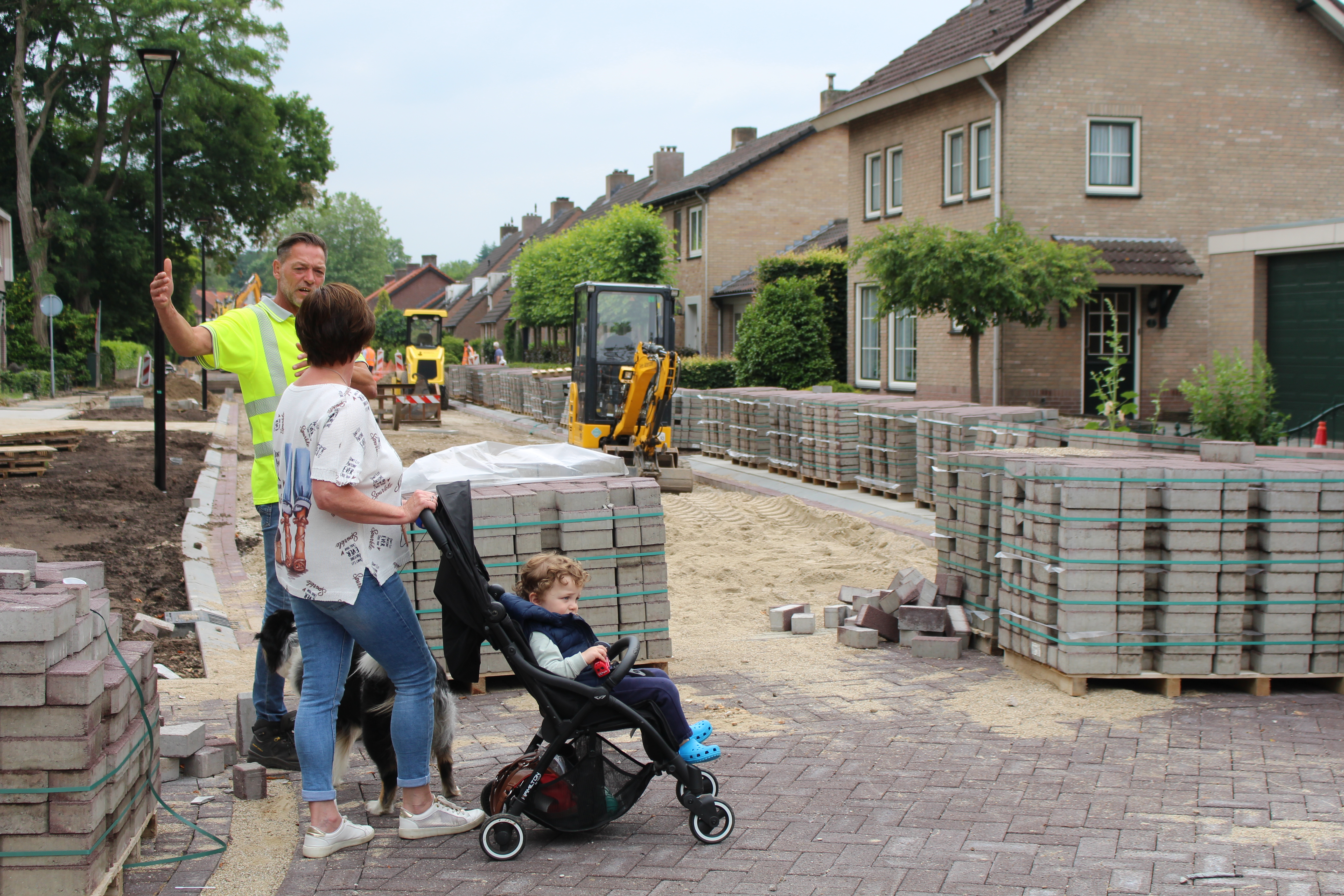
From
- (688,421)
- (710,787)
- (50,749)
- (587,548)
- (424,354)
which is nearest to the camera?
(50,749)

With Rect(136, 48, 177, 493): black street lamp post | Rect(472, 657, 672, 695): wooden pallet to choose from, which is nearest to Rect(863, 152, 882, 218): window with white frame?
Rect(136, 48, 177, 493): black street lamp post

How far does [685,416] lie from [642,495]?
15.3 metres

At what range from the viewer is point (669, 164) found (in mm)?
48094

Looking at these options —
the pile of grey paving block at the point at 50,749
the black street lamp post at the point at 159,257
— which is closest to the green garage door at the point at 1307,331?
the black street lamp post at the point at 159,257

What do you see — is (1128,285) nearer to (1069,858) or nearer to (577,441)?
(577,441)

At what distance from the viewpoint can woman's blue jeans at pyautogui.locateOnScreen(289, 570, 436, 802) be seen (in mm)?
4055

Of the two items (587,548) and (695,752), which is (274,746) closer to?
(695,752)

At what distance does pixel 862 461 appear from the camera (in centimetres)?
1530

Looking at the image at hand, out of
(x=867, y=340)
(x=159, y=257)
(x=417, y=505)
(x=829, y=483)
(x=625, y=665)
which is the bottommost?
(x=829, y=483)

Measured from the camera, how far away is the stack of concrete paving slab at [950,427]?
41.8ft

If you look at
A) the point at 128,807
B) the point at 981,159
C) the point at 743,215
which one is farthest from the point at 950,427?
the point at 743,215

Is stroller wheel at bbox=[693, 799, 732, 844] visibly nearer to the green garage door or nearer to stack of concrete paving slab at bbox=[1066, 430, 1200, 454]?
stack of concrete paving slab at bbox=[1066, 430, 1200, 454]

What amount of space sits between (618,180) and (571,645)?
5407cm

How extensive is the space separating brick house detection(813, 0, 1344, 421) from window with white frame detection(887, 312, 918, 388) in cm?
121
